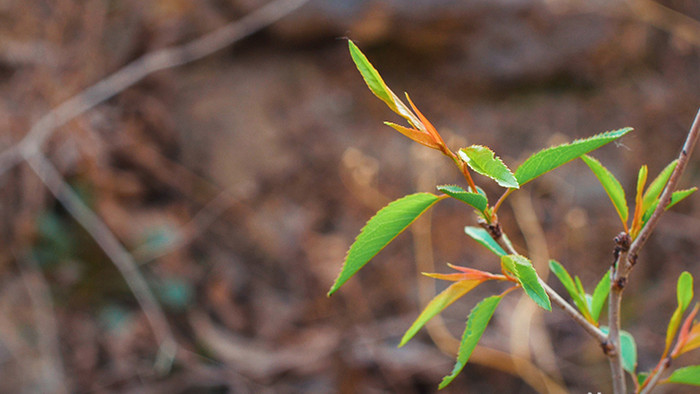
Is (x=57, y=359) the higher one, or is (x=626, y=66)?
(x=626, y=66)

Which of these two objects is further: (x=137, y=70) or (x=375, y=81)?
(x=137, y=70)

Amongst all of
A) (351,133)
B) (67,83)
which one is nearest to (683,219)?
(351,133)

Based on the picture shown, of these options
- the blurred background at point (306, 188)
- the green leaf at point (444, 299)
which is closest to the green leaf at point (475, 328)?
the green leaf at point (444, 299)

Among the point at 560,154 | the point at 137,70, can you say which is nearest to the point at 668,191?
the point at 560,154

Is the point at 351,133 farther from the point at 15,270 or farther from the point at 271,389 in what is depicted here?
the point at 15,270

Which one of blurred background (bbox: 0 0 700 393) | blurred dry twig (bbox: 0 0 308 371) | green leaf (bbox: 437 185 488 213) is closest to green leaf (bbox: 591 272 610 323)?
green leaf (bbox: 437 185 488 213)

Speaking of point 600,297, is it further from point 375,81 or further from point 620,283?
point 375,81

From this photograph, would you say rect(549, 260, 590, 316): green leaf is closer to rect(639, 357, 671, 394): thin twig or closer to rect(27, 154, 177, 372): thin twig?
rect(639, 357, 671, 394): thin twig
